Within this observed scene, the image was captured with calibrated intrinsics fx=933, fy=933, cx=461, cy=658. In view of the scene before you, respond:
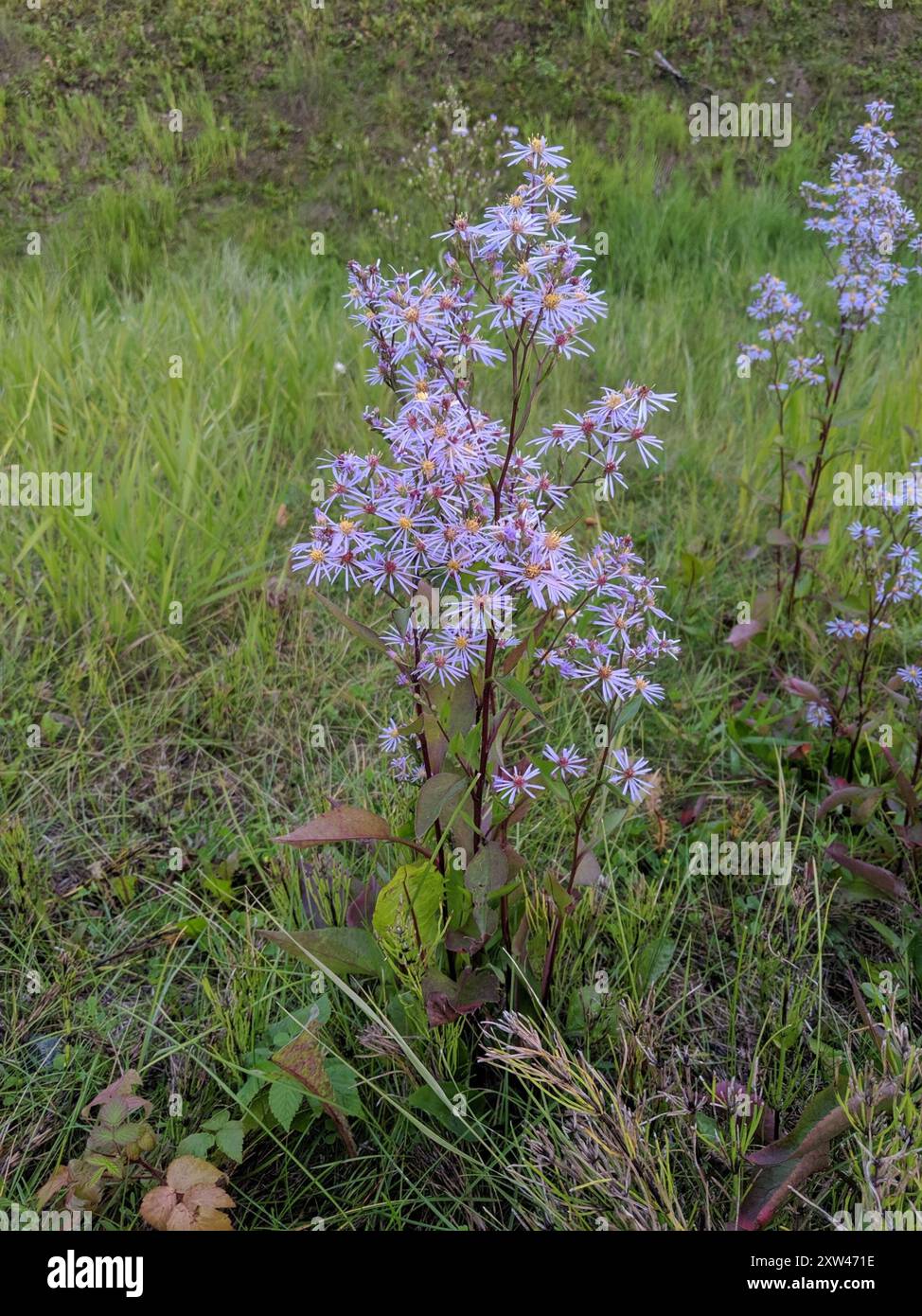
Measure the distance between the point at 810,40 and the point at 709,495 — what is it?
13.4 ft

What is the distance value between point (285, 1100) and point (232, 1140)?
95 millimetres

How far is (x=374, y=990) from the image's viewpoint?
171 centimetres

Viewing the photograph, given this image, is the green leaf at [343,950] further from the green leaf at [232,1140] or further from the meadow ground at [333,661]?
the green leaf at [232,1140]

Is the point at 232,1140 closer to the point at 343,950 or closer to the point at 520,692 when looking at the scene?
the point at 343,950

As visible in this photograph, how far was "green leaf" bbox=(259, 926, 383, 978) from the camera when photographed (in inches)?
61.3

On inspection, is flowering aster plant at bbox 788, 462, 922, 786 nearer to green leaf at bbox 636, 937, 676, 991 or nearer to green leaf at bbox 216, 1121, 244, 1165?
green leaf at bbox 636, 937, 676, 991

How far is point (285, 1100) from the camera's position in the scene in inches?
57.5

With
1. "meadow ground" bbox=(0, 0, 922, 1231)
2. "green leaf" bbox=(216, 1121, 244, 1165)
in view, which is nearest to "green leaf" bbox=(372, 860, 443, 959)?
"meadow ground" bbox=(0, 0, 922, 1231)

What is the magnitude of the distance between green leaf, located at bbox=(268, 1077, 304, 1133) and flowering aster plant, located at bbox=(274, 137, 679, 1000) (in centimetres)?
28

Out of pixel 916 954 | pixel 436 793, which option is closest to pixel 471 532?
pixel 436 793

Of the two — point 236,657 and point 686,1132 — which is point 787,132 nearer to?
point 236,657

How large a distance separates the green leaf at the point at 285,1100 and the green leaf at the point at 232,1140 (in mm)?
59

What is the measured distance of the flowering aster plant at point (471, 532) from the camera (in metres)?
1.27
